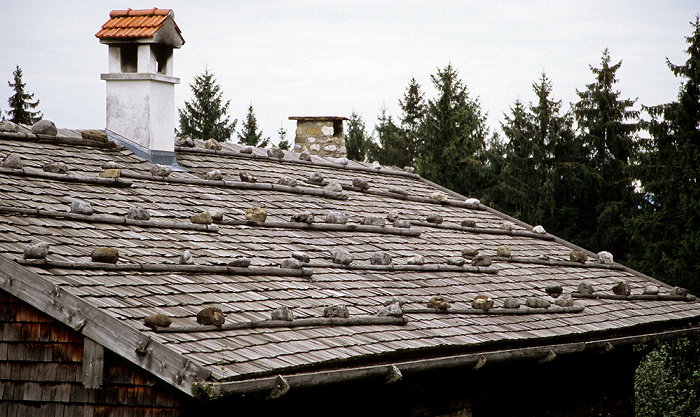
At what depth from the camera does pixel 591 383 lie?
8.78 m

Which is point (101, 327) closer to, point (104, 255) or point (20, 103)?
point (104, 255)

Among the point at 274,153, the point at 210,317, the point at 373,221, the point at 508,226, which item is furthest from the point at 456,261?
the point at 210,317

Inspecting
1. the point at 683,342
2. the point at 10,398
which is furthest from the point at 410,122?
the point at 10,398

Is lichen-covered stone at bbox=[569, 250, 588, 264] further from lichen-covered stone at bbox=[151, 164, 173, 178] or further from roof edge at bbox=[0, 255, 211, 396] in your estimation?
roof edge at bbox=[0, 255, 211, 396]

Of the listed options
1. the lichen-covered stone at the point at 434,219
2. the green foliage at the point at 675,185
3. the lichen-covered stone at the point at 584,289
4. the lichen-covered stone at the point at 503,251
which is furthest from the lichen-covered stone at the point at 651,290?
the green foliage at the point at 675,185

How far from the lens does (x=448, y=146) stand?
2944cm

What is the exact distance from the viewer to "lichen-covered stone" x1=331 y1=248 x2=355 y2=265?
6.79 metres

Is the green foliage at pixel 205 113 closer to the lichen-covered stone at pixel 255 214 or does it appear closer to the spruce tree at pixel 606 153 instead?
the spruce tree at pixel 606 153

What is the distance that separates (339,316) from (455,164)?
24.8m

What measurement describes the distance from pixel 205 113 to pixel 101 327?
99.7ft

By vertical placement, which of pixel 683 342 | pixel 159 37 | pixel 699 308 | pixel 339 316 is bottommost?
pixel 683 342

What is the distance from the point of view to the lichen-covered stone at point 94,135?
8414 mm

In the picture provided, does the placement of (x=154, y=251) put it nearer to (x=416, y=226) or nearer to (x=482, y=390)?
(x=482, y=390)

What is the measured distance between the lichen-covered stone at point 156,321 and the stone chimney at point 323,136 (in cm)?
909
